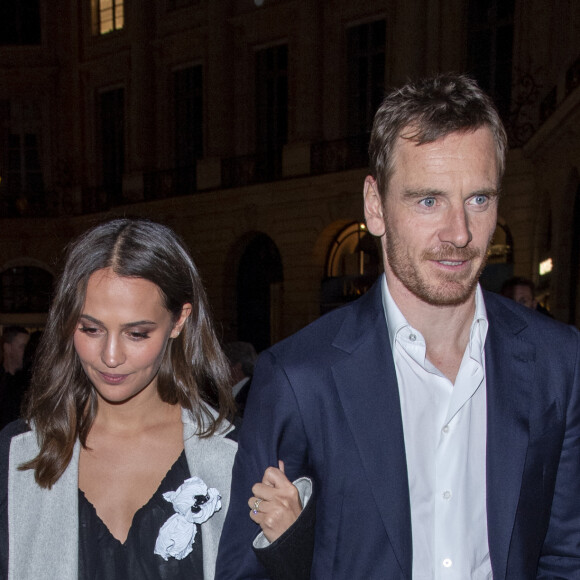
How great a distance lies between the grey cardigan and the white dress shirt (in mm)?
861

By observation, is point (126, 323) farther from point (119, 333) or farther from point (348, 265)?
point (348, 265)

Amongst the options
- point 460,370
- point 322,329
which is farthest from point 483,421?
point 322,329

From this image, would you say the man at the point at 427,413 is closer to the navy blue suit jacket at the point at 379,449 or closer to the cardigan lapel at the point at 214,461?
the navy blue suit jacket at the point at 379,449

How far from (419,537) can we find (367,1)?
17.6 metres

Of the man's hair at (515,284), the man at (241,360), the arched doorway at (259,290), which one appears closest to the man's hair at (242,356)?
the man at (241,360)

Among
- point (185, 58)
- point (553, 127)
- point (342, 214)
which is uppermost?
point (185, 58)

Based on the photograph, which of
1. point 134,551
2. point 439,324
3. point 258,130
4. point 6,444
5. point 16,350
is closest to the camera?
point 439,324

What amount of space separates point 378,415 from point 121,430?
1.18 meters

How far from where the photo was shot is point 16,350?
8203 mm

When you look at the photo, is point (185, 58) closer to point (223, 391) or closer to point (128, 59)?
point (128, 59)

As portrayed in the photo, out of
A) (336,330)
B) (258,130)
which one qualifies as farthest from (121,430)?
(258,130)

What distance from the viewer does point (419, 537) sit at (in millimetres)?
2182

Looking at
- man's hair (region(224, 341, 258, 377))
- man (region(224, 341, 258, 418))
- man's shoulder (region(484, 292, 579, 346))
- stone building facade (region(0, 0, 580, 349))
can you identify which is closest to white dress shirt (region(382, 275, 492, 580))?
man's shoulder (region(484, 292, 579, 346))

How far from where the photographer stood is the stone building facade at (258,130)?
1503cm
